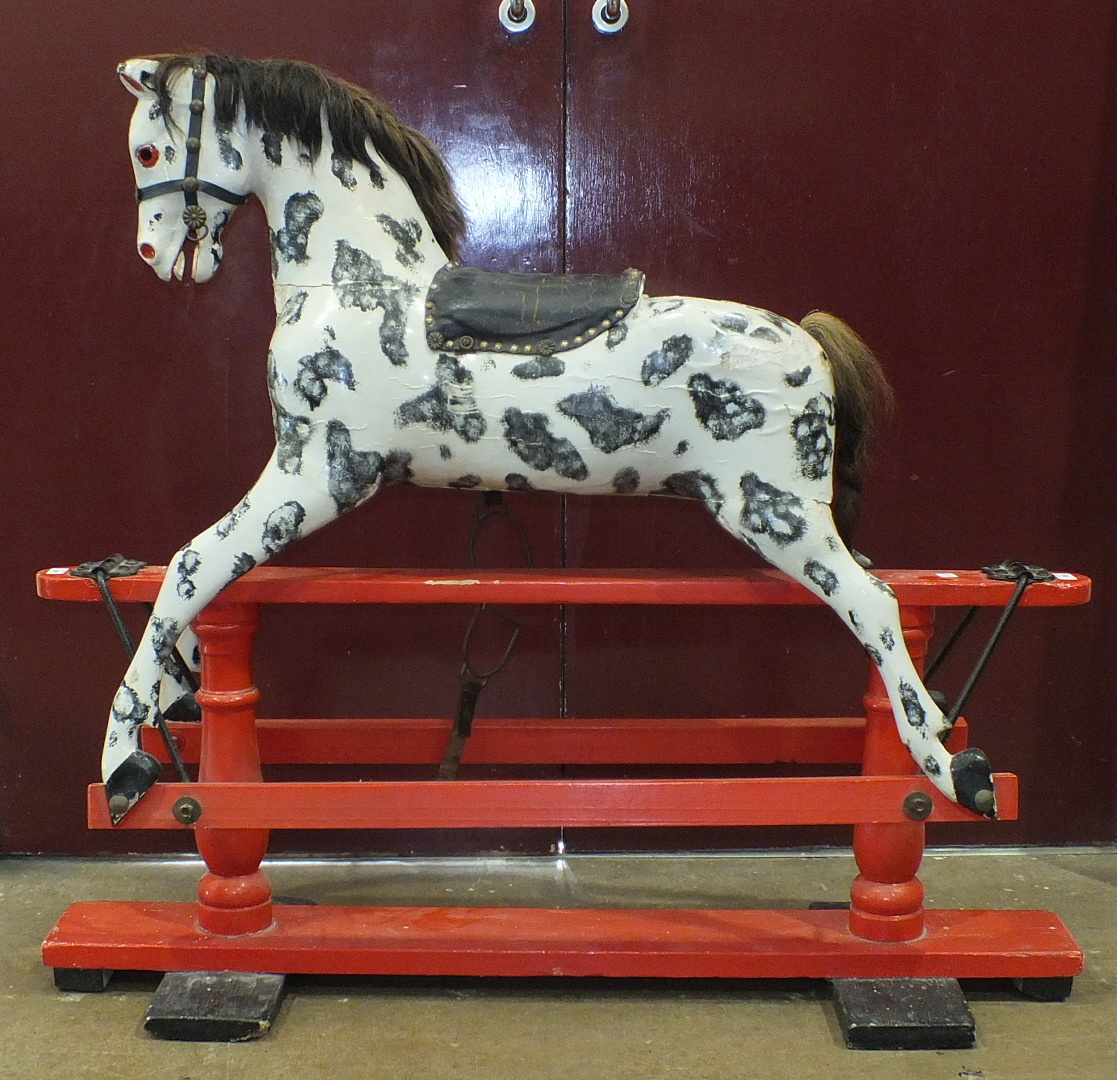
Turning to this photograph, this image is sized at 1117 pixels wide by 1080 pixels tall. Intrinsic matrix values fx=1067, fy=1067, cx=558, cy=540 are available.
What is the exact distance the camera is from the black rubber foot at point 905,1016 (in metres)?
1.38

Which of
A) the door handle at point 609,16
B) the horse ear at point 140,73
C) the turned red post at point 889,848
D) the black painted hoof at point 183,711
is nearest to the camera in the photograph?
the horse ear at point 140,73

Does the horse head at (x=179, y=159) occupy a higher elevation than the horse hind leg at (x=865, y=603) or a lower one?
higher

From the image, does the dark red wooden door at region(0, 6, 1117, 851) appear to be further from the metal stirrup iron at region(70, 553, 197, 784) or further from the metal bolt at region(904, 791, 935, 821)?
the metal bolt at region(904, 791, 935, 821)

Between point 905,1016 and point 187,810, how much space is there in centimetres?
97

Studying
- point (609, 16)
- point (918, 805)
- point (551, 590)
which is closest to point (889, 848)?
point (918, 805)

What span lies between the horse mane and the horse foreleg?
1.42ft

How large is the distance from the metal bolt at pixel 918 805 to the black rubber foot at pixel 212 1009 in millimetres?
881

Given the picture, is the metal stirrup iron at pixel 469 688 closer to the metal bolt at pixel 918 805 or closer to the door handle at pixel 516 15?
the metal bolt at pixel 918 805

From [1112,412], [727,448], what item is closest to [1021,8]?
[1112,412]

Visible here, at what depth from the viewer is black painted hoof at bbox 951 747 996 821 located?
4.39 feet

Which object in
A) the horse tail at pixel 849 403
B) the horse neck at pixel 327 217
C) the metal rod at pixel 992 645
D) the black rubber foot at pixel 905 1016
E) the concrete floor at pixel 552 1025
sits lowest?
the concrete floor at pixel 552 1025

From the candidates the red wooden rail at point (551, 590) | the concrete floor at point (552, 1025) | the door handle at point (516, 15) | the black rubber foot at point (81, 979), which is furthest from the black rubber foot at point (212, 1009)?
the door handle at point (516, 15)

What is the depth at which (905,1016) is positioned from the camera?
54.9 inches

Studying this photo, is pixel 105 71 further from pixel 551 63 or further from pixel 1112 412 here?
pixel 1112 412
